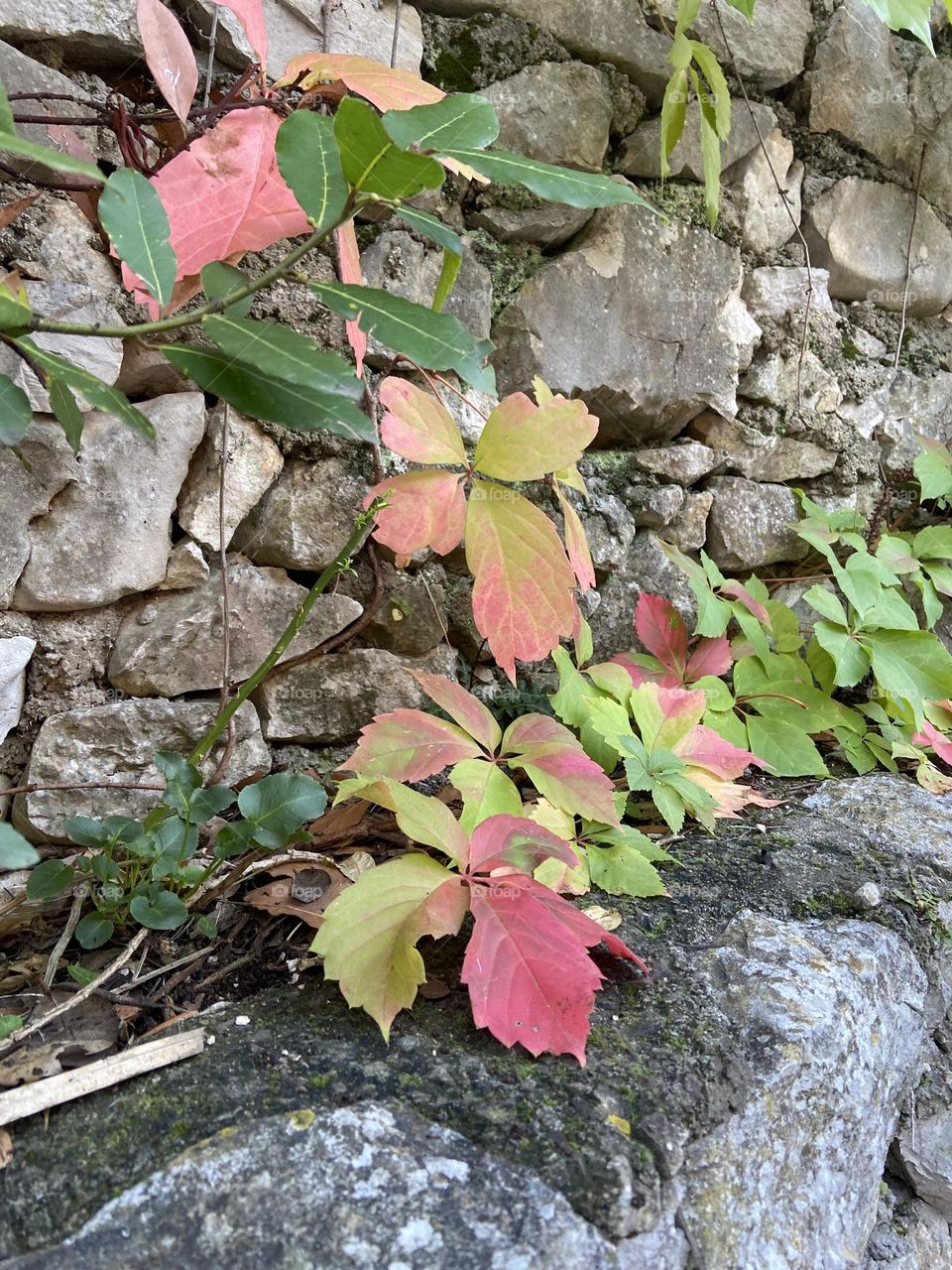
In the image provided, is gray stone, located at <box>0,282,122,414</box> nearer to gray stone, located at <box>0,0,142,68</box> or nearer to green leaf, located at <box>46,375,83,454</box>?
green leaf, located at <box>46,375,83,454</box>

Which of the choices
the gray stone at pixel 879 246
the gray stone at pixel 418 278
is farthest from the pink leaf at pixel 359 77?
the gray stone at pixel 879 246

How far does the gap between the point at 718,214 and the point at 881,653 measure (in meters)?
0.85

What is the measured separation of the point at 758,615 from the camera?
145 centimetres

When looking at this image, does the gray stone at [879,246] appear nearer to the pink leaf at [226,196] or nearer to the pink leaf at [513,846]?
the pink leaf at [226,196]

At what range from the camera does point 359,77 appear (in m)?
0.96

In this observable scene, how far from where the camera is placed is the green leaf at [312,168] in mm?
617

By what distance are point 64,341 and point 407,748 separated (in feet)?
2.07

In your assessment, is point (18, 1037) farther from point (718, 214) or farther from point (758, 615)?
point (718, 214)

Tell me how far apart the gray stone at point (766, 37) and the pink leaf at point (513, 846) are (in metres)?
1.41

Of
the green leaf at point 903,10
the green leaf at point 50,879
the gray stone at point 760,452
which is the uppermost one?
the green leaf at point 903,10

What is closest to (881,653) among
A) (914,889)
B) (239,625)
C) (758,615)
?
(758,615)

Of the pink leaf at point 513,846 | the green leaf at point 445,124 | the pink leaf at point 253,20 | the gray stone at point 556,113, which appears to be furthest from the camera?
the gray stone at point 556,113

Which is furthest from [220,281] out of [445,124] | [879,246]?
[879,246]

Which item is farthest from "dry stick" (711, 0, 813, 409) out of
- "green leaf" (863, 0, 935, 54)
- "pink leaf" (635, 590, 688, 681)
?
"pink leaf" (635, 590, 688, 681)
